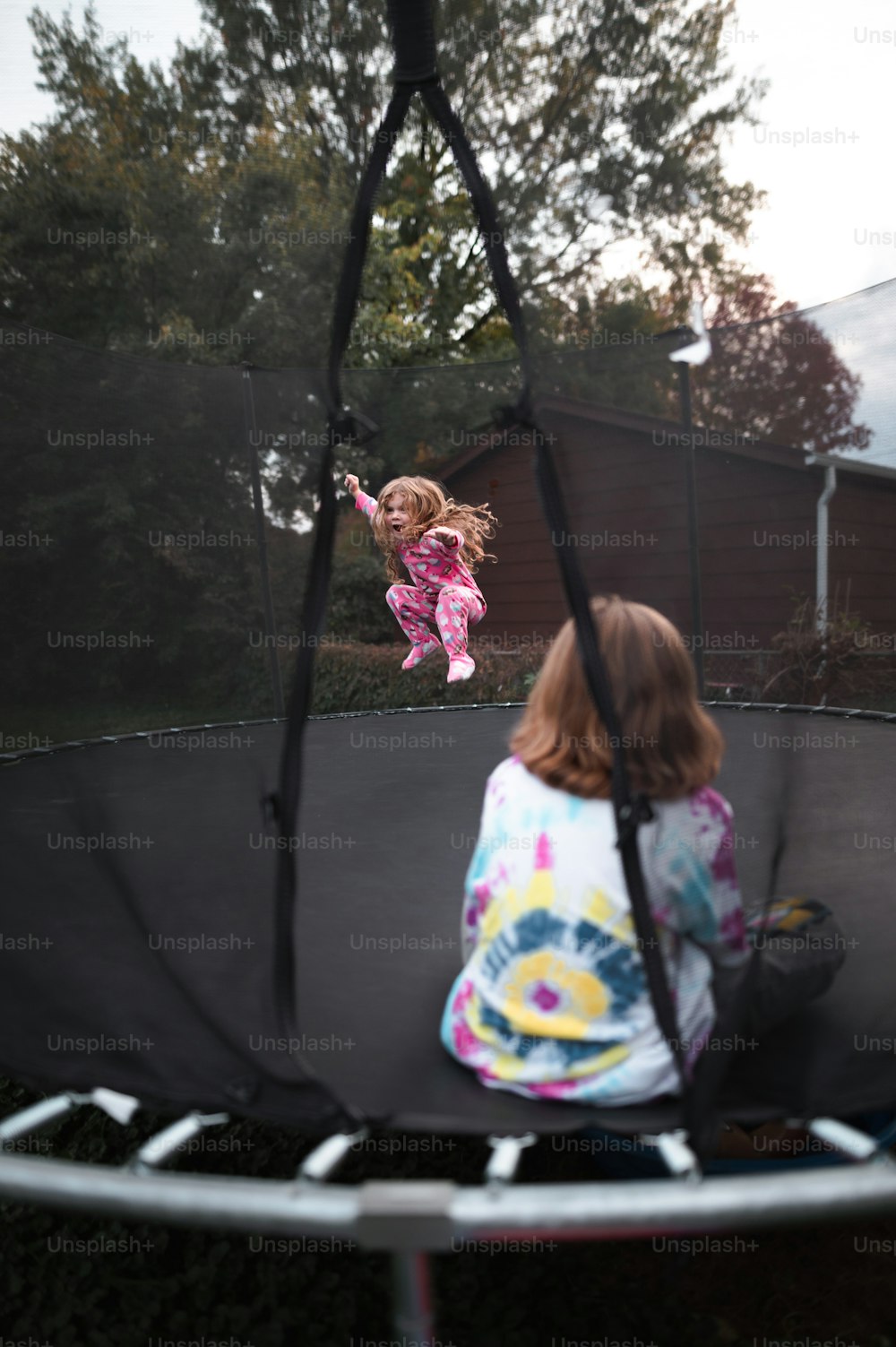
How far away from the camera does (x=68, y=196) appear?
538cm

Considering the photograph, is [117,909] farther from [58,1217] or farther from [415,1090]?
[415,1090]

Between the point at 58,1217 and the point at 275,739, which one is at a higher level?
the point at 275,739

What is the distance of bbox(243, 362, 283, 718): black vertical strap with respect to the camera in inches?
113

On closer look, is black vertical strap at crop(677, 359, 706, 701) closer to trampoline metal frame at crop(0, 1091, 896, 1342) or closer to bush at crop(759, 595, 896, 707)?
bush at crop(759, 595, 896, 707)

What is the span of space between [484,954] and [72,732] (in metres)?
2.23

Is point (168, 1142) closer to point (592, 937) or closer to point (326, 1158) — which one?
point (326, 1158)

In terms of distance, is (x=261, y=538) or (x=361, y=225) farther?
(x=261, y=538)

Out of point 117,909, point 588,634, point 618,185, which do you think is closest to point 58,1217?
point 117,909

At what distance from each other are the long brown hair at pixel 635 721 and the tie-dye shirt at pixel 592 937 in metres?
0.02

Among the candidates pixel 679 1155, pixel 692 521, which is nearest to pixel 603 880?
pixel 679 1155

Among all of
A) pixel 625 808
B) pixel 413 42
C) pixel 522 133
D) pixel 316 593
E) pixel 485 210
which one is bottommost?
pixel 625 808

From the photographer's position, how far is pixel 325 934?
152 cm

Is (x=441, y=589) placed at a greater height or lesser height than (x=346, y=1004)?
greater

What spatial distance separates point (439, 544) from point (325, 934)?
1.43 meters
